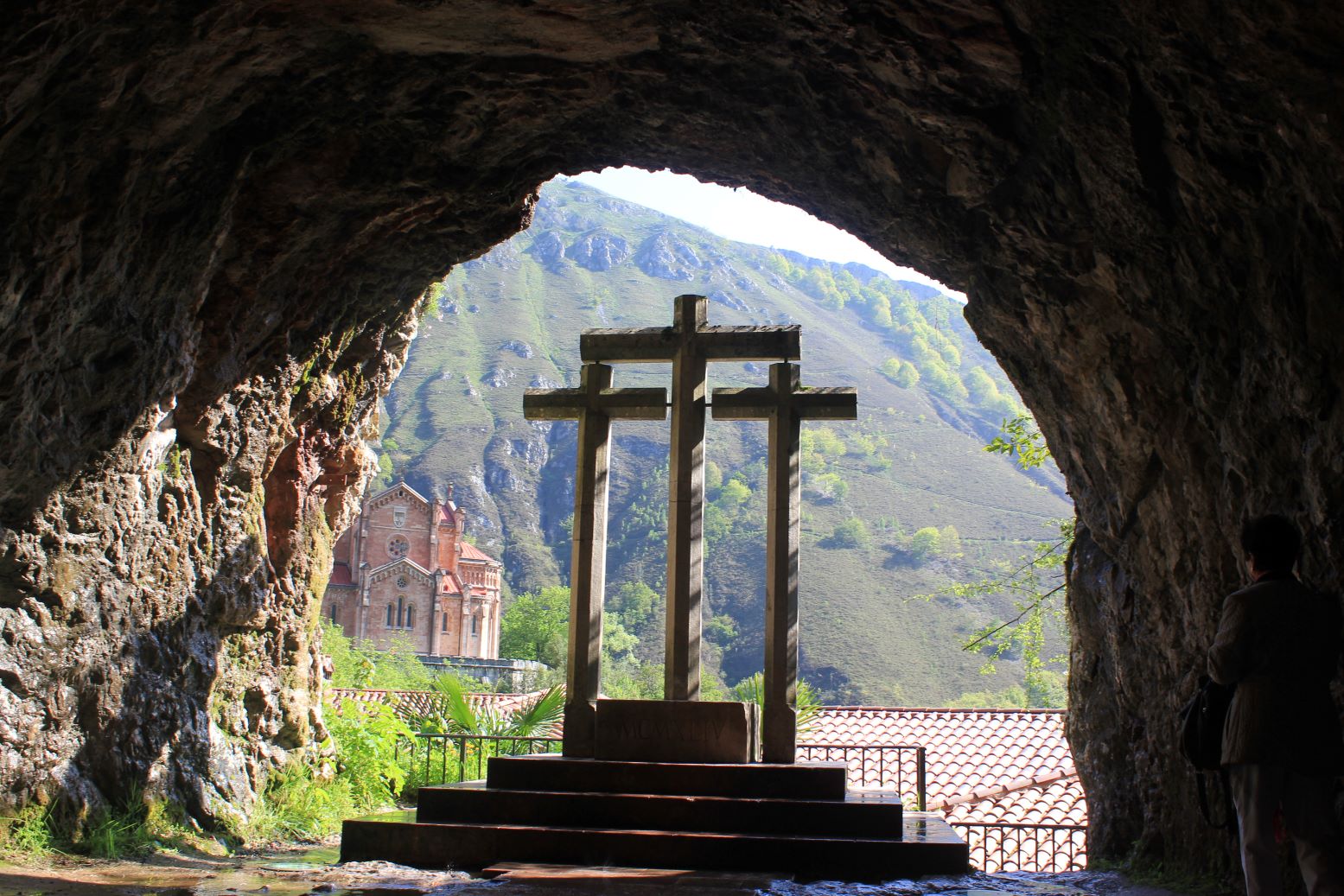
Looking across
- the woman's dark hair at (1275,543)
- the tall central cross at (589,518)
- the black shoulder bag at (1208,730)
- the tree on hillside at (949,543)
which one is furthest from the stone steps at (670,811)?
the tree on hillside at (949,543)

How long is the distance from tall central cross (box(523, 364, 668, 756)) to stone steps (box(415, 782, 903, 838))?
119cm

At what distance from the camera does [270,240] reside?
7875 millimetres

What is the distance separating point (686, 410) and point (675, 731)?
2.55m

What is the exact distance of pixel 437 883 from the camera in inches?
236

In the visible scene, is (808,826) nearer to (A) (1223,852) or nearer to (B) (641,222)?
(A) (1223,852)

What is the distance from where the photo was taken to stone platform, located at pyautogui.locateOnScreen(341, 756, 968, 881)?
657cm

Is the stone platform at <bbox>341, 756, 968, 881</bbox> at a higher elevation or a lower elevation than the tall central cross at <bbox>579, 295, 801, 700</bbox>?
lower

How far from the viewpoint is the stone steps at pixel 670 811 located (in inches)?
273

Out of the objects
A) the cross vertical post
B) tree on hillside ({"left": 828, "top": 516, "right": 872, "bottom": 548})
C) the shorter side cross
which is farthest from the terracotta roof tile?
tree on hillside ({"left": 828, "top": 516, "right": 872, "bottom": 548})

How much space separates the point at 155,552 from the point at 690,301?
14.4 feet

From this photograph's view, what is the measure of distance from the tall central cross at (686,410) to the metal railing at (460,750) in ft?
13.0

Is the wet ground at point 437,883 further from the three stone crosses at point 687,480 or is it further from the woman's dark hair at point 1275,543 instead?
the woman's dark hair at point 1275,543

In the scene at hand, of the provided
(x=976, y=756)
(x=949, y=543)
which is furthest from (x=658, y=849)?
(x=949, y=543)

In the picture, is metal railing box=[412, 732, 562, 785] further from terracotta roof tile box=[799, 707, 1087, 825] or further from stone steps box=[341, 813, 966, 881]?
stone steps box=[341, 813, 966, 881]
